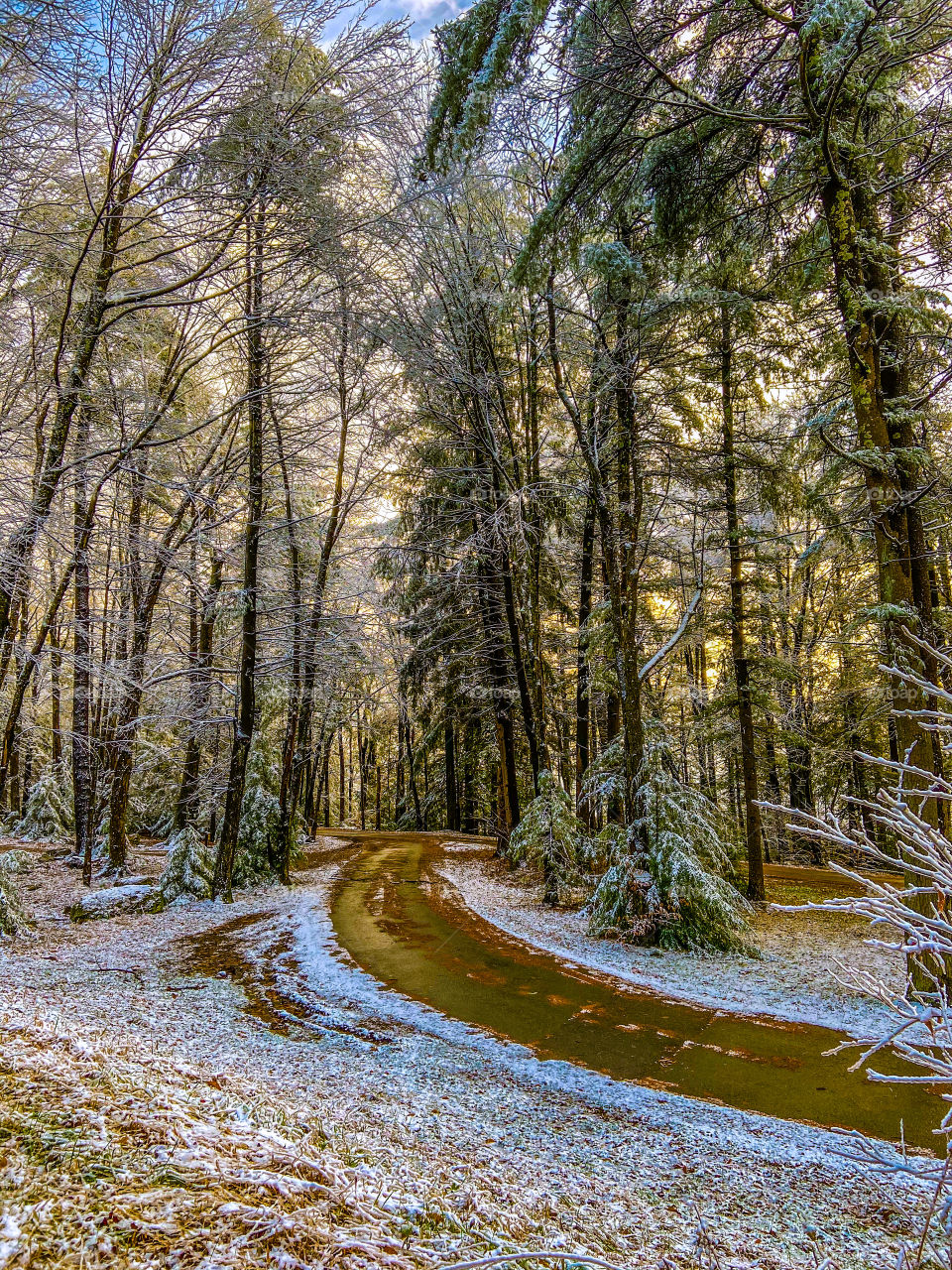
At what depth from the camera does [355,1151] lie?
9.06 ft

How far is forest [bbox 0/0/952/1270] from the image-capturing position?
16.7ft

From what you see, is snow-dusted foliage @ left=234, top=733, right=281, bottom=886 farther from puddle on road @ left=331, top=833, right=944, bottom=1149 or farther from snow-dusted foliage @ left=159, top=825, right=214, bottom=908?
puddle on road @ left=331, top=833, right=944, bottom=1149

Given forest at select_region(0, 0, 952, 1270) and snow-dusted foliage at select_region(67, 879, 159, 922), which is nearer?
forest at select_region(0, 0, 952, 1270)

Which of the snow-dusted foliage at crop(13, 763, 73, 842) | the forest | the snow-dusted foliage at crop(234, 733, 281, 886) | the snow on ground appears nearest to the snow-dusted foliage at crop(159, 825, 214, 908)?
the forest

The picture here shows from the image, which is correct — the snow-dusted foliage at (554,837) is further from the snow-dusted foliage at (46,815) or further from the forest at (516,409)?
the snow-dusted foliage at (46,815)

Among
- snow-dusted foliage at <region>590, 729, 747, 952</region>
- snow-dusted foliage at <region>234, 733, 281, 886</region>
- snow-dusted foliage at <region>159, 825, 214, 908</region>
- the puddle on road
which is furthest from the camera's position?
snow-dusted foliage at <region>234, 733, 281, 886</region>

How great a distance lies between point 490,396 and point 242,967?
953 cm

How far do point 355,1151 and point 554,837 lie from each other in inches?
322

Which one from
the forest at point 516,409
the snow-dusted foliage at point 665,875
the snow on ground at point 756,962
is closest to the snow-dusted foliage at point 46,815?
the forest at point 516,409

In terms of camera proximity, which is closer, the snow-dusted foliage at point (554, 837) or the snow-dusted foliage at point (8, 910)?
the snow-dusted foliage at point (8, 910)

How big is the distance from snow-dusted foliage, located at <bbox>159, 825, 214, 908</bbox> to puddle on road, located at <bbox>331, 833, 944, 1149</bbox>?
356 centimetres

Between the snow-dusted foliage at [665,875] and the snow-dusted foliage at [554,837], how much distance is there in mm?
1495

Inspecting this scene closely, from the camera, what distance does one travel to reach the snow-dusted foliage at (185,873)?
418 inches

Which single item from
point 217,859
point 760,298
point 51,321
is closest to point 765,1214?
point 760,298
